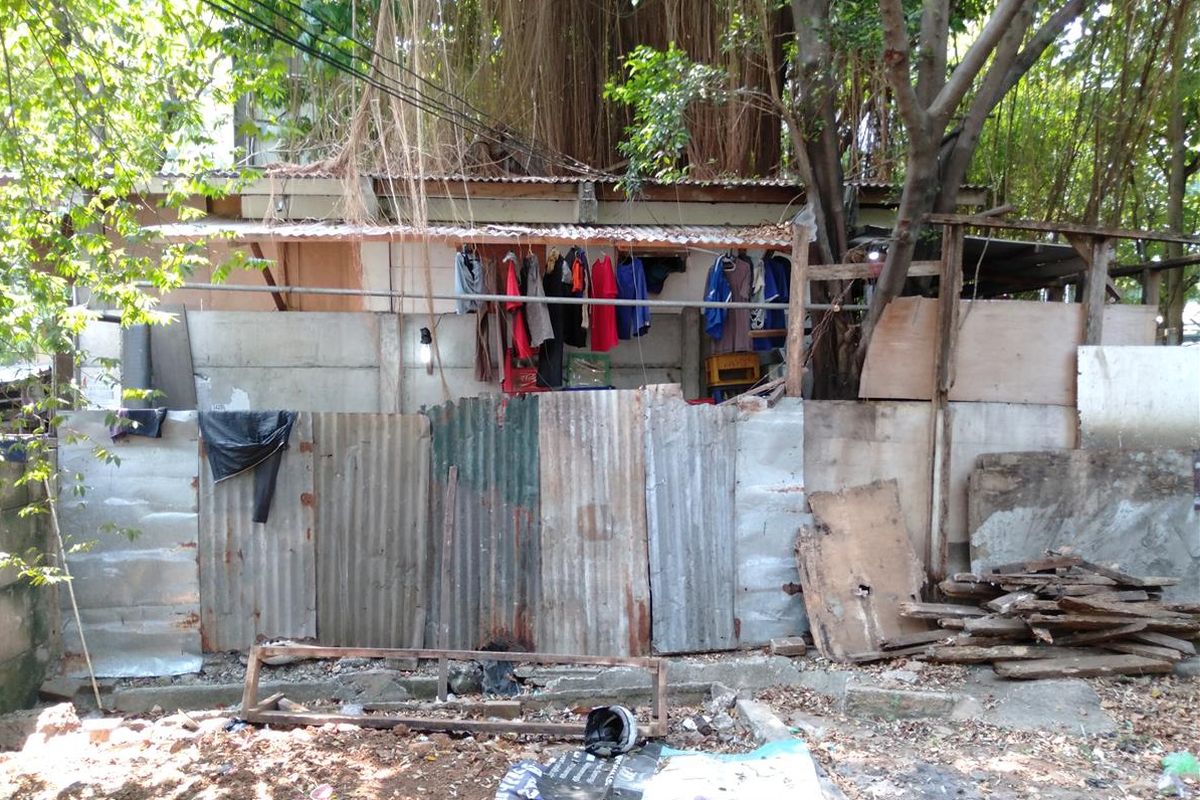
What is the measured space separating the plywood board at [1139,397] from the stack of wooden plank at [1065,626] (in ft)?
4.11

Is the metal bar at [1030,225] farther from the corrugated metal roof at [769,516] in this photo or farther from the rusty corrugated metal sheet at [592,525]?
the rusty corrugated metal sheet at [592,525]

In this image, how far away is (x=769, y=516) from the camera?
691cm

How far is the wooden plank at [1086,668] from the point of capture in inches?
238

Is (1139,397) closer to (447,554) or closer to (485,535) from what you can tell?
(485,535)

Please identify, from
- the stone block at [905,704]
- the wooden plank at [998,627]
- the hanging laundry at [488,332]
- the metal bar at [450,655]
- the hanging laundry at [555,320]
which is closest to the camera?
the metal bar at [450,655]

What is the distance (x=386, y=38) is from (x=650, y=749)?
6.21 metres

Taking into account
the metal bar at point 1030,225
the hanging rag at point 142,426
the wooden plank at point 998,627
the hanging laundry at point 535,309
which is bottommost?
the wooden plank at point 998,627

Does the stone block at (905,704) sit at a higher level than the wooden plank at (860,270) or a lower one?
lower

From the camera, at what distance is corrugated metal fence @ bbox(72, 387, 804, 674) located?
22.0 feet

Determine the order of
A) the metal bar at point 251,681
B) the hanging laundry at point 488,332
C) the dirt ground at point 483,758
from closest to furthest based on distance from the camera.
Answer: the dirt ground at point 483,758
the metal bar at point 251,681
the hanging laundry at point 488,332

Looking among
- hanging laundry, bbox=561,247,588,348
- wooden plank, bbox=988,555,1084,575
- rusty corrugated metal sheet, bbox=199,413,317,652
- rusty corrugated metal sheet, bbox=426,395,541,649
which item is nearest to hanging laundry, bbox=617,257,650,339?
hanging laundry, bbox=561,247,588,348

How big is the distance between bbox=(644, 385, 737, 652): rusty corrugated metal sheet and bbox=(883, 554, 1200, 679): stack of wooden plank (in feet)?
4.56

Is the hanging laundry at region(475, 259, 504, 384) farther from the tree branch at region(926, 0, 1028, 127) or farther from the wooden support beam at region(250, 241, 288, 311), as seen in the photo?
the tree branch at region(926, 0, 1028, 127)

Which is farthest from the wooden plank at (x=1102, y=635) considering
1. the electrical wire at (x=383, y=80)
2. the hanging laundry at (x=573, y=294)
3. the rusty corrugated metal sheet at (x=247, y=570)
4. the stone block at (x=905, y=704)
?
the electrical wire at (x=383, y=80)
